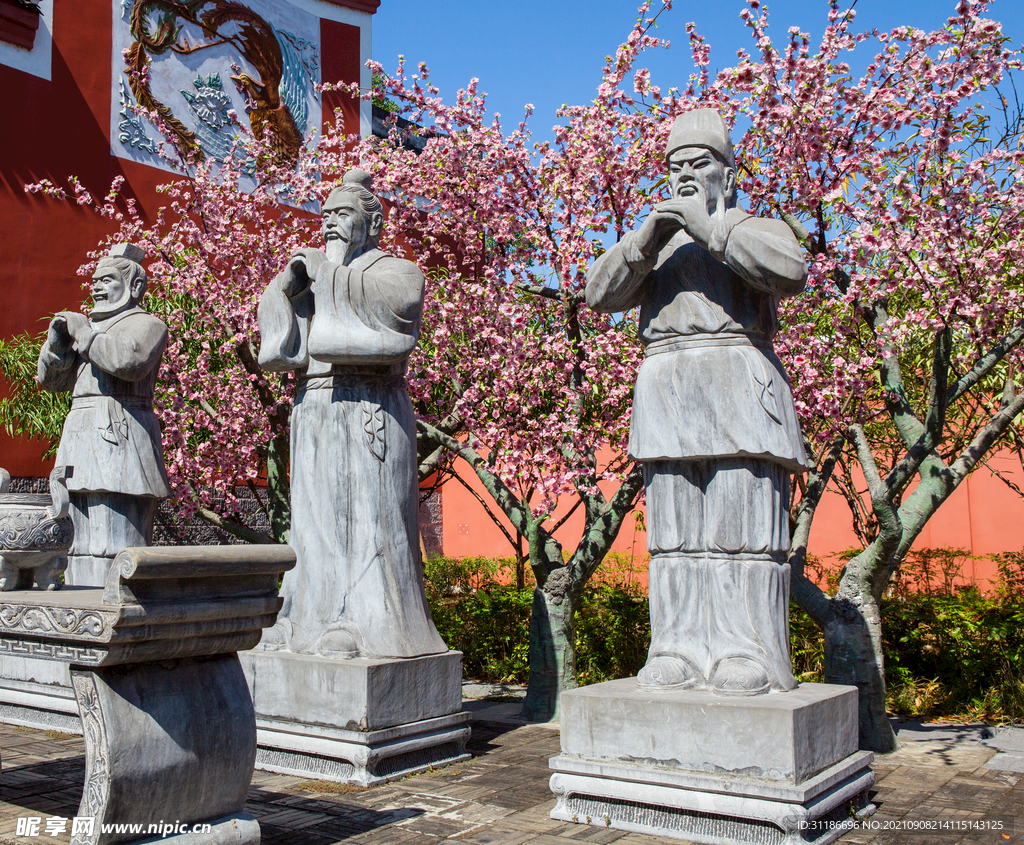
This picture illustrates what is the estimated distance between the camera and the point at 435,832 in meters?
3.81

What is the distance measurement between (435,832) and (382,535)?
166cm

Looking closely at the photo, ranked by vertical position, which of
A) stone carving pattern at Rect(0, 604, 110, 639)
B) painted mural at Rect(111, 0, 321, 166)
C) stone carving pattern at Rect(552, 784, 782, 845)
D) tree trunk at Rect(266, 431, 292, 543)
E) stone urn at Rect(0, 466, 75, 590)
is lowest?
stone carving pattern at Rect(552, 784, 782, 845)

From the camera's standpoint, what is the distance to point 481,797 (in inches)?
172

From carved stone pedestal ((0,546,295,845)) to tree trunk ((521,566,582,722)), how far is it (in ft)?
10.6

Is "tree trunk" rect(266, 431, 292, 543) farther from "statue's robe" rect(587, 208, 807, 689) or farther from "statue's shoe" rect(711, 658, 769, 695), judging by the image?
"statue's shoe" rect(711, 658, 769, 695)

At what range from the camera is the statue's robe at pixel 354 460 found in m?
5.00

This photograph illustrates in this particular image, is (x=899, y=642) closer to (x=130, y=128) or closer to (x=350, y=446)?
(x=350, y=446)

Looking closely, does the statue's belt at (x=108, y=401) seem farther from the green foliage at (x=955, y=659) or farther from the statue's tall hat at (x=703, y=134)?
the green foliage at (x=955, y=659)

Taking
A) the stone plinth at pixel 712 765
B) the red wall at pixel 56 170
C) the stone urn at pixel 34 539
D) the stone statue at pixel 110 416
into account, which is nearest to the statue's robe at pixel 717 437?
the stone plinth at pixel 712 765

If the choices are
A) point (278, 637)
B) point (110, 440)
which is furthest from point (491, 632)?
point (110, 440)

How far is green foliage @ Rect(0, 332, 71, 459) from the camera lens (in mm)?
8656

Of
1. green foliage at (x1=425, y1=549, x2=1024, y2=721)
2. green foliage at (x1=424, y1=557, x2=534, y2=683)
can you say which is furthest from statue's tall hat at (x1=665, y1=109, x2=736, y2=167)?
green foliage at (x1=424, y1=557, x2=534, y2=683)

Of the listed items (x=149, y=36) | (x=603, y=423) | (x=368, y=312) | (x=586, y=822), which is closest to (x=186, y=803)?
(x=586, y=822)

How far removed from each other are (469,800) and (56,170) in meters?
8.14
